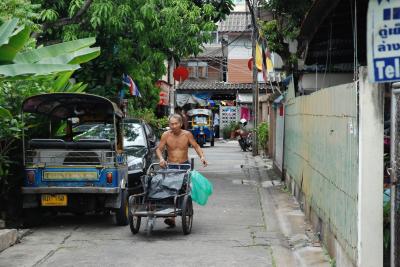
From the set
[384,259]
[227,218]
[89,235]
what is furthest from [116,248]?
[384,259]

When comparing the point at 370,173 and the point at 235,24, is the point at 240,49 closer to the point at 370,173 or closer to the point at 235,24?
the point at 235,24

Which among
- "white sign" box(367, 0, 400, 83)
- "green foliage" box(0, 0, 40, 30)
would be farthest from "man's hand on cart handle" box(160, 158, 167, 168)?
"white sign" box(367, 0, 400, 83)

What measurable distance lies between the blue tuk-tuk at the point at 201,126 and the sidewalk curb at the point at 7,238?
28356 millimetres

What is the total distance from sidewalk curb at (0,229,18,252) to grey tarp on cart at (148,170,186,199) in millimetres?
2015

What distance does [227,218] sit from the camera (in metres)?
11.6

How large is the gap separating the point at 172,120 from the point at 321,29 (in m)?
2.73

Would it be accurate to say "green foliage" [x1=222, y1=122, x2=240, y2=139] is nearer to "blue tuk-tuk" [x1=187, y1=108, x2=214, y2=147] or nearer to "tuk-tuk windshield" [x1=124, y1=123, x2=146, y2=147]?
"blue tuk-tuk" [x1=187, y1=108, x2=214, y2=147]

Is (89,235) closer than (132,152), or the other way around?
(89,235)

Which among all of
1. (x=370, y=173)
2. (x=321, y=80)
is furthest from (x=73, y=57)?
(x=321, y=80)

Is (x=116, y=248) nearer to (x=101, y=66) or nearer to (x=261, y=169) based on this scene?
(x=101, y=66)

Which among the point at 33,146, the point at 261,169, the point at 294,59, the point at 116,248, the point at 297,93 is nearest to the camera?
the point at 116,248

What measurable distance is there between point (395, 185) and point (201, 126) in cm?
3242

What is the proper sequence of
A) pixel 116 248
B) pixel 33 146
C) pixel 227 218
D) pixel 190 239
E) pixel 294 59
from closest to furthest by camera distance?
pixel 116 248, pixel 190 239, pixel 33 146, pixel 227 218, pixel 294 59

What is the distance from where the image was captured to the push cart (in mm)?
9688
